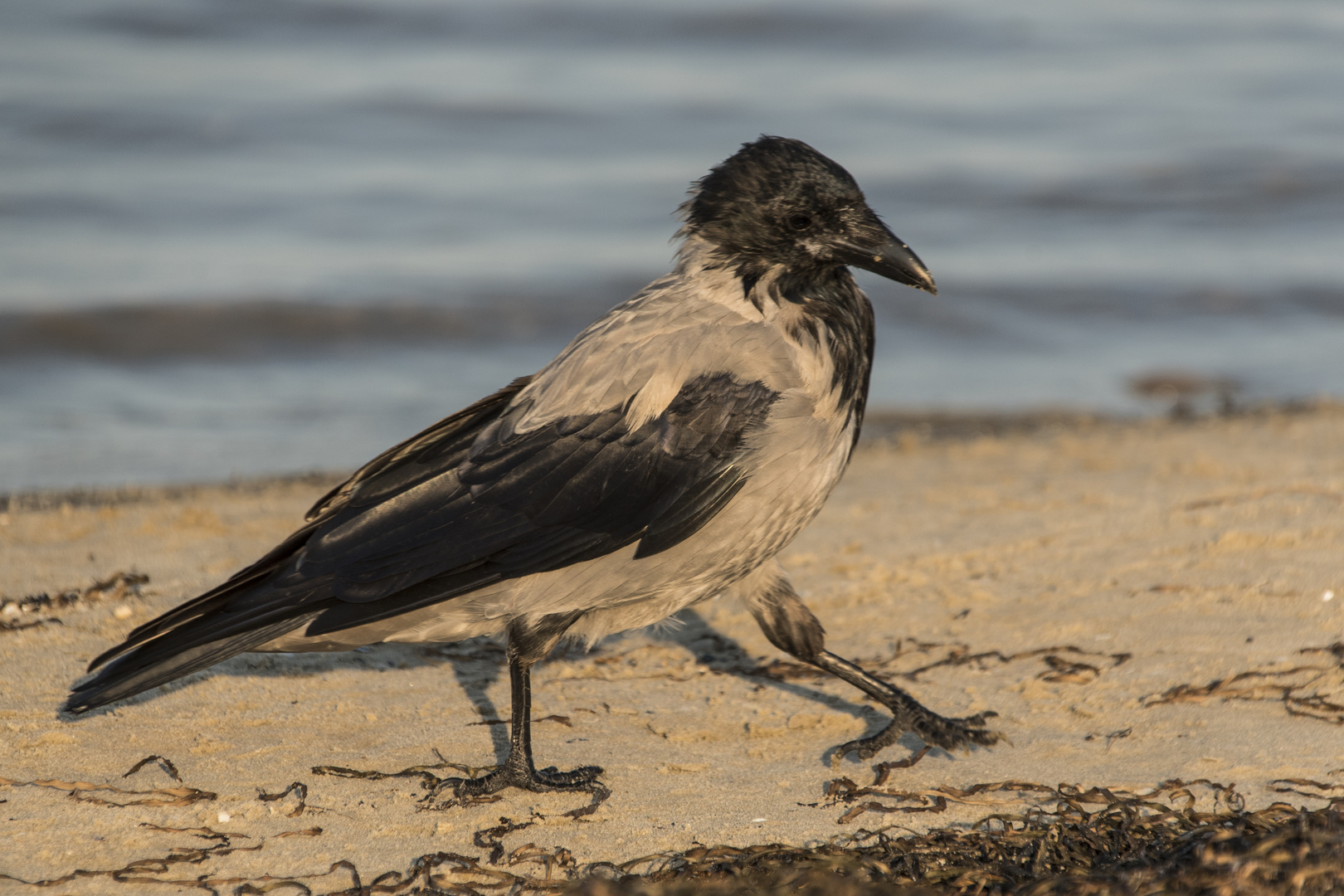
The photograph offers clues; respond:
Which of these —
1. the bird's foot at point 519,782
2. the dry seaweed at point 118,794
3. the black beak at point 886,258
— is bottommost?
the bird's foot at point 519,782

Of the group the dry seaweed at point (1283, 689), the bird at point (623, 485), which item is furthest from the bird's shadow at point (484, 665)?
the dry seaweed at point (1283, 689)

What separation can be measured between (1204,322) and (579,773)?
8777mm

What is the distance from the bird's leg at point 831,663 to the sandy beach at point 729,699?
7cm

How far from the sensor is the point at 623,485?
3.45 m

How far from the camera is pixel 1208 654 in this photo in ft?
13.3

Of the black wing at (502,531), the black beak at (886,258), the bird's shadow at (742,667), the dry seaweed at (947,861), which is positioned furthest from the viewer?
the bird's shadow at (742,667)

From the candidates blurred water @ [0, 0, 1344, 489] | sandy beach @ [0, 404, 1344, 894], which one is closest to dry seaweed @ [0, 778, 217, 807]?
sandy beach @ [0, 404, 1344, 894]

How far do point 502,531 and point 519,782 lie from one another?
25.3 inches

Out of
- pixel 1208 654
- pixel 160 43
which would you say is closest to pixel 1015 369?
pixel 1208 654

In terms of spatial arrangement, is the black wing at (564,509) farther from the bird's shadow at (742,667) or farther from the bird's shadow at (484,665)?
the bird's shadow at (742,667)

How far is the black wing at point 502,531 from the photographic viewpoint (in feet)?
11.2

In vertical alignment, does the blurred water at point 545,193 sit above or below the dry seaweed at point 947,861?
above

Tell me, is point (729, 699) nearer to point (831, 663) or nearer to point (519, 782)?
point (831, 663)

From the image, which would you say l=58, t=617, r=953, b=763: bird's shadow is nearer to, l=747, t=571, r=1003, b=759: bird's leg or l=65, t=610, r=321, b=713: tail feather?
l=747, t=571, r=1003, b=759: bird's leg
